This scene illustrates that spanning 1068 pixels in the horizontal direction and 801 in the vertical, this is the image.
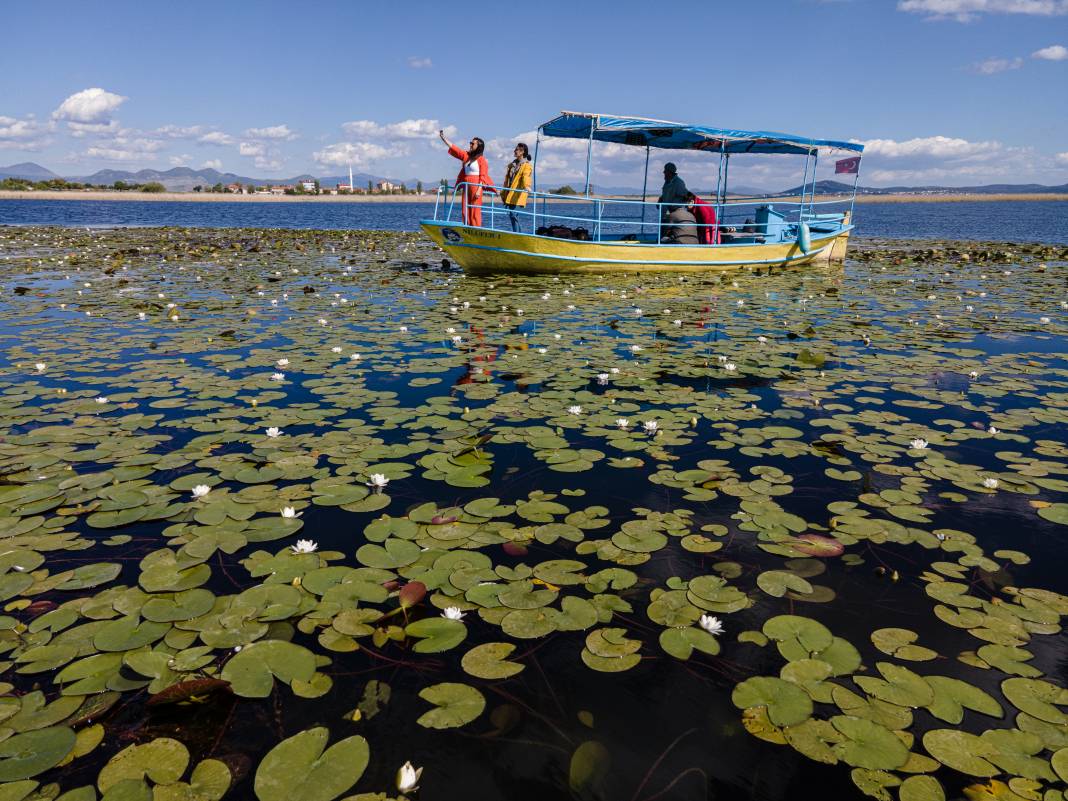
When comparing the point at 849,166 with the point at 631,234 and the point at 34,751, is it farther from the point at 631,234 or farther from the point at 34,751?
the point at 34,751

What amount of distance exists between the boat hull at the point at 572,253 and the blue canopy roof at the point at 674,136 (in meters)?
2.32

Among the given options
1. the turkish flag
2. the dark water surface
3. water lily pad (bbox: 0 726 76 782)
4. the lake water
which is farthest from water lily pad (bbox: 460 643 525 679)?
the lake water

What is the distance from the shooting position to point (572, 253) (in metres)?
12.8

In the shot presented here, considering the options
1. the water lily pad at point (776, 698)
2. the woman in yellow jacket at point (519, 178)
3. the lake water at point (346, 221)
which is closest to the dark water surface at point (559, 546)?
the water lily pad at point (776, 698)

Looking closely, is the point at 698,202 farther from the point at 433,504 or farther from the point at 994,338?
the point at 433,504

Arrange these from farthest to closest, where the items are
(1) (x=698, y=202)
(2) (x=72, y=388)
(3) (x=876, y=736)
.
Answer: (1) (x=698, y=202) → (2) (x=72, y=388) → (3) (x=876, y=736)

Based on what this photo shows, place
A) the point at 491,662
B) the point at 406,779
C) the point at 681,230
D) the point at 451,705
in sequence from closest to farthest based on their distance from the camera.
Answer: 1. the point at 406,779
2. the point at 451,705
3. the point at 491,662
4. the point at 681,230

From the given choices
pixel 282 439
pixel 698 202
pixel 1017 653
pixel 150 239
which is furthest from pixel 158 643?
pixel 150 239

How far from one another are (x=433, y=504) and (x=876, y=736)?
223cm

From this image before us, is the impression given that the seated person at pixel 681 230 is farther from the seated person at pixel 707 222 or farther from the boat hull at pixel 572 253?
the boat hull at pixel 572 253

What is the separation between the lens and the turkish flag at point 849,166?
1532 cm

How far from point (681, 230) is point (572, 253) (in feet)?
9.08

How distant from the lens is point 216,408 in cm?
472

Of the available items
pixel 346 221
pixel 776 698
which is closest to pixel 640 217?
pixel 776 698
